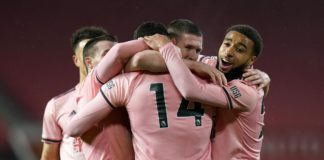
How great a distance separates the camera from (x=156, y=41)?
6.15ft

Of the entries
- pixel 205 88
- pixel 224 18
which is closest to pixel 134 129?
pixel 205 88

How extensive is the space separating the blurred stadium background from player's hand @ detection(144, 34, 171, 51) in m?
2.37

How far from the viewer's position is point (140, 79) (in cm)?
187

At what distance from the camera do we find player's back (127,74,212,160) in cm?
185

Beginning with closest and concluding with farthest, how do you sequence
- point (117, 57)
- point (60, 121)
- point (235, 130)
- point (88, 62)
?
point (117, 57) → point (235, 130) → point (88, 62) → point (60, 121)

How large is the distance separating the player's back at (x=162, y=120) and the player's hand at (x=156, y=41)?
Result: 0.29 ft

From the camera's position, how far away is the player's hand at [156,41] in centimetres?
186

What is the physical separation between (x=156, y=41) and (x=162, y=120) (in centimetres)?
23

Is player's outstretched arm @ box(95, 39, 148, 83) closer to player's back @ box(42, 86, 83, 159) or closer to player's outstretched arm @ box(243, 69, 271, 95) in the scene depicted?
player's outstretched arm @ box(243, 69, 271, 95)

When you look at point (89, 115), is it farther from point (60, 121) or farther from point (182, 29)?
point (60, 121)

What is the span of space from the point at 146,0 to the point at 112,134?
2.58 metres

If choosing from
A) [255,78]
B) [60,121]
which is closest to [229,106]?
[255,78]

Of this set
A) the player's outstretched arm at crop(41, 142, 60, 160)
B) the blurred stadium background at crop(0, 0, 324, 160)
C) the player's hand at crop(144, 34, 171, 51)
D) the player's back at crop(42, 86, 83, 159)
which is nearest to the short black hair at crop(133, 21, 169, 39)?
the player's hand at crop(144, 34, 171, 51)
